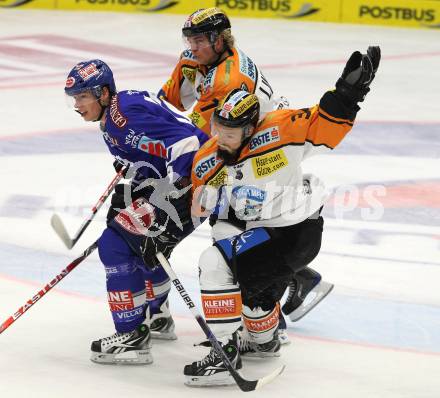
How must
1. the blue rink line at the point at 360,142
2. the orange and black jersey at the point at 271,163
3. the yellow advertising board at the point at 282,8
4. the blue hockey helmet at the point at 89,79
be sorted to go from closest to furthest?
the orange and black jersey at the point at 271,163
the blue hockey helmet at the point at 89,79
the blue rink line at the point at 360,142
the yellow advertising board at the point at 282,8

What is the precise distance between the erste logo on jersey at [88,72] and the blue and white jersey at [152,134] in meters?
0.13

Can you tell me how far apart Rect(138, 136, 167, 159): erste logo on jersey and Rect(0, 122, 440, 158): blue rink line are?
11.8ft

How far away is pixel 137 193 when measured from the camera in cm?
496

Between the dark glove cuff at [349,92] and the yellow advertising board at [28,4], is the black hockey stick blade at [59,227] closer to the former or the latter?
the dark glove cuff at [349,92]

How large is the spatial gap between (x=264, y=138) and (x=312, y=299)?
3.57ft

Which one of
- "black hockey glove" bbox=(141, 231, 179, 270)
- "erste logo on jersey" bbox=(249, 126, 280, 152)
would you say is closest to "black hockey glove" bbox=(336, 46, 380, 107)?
"erste logo on jersey" bbox=(249, 126, 280, 152)

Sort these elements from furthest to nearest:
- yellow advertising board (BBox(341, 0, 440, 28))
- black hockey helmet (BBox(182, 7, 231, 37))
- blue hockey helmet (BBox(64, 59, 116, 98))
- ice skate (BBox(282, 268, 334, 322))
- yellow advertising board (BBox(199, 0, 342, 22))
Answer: yellow advertising board (BBox(199, 0, 342, 22))
yellow advertising board (BBox(341, 0, 440, 28))
black hockey helmet (BBox(182, 7, 231, 37))
ice skate (BBox(282, 268, 334, 322))
blue hockey helmet (BBox(64, 59, 116, 98))

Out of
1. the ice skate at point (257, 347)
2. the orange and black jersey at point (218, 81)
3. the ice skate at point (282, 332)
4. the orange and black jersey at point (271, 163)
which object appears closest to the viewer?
the orange and black jersey at point (271, 163)

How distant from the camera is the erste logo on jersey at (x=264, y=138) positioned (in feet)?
15.1

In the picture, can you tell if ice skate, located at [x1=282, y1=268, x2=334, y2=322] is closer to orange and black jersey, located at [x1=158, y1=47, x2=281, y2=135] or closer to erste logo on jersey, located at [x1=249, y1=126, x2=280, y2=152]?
orange and black jersey, located at [x1=158, y1=47, x2=281, y2=135]

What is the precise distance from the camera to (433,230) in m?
6.83

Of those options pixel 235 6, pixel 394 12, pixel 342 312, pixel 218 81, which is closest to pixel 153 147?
pixel 218 81

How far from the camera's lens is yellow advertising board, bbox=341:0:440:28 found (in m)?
12.9

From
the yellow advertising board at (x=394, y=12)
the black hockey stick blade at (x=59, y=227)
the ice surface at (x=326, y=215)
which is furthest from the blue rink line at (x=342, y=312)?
the yellow advertising board at (x=394, y=12)
